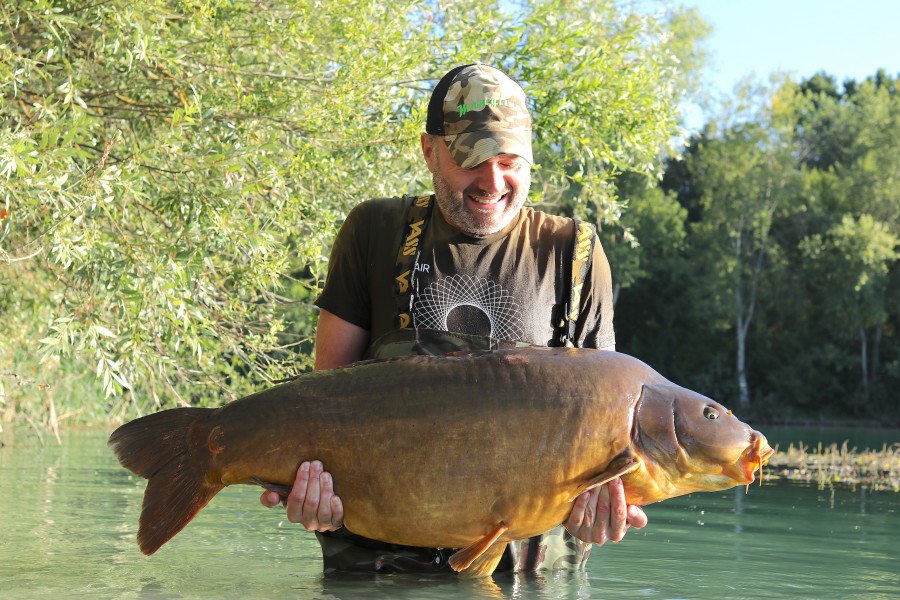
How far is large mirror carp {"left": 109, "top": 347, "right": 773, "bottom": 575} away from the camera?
327 cm

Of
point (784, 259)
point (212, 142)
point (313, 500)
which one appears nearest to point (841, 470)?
point (212, 142)

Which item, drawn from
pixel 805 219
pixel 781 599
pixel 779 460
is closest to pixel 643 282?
pixel 805 219

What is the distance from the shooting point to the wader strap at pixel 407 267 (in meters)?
3.77

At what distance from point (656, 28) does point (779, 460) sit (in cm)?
567

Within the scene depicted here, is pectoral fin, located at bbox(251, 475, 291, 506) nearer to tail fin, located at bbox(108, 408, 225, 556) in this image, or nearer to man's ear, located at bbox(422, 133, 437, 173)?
tail fin, located at bbox(108, 408, 225, 556)

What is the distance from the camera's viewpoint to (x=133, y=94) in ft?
25.7

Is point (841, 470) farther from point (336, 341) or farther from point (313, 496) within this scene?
point (313, 496)

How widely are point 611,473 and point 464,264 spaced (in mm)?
925

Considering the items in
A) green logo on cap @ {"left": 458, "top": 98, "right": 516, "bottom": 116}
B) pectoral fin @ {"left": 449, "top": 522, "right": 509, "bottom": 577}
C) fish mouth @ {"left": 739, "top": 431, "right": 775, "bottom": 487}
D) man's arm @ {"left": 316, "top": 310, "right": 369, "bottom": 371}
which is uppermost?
green logo on cap @ {"left": 458, "top": 98, "right": 516, "bottom": 116}

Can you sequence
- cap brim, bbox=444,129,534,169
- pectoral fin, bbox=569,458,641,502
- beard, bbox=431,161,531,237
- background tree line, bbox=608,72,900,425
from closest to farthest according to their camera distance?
pectoral fin, bbox=569,458,641,502
cap brim, bbox=444,129,534,169
beard, bbox=431,161,531,237
background tree line, bbox=608,72,900,425

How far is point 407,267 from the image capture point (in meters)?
3.80

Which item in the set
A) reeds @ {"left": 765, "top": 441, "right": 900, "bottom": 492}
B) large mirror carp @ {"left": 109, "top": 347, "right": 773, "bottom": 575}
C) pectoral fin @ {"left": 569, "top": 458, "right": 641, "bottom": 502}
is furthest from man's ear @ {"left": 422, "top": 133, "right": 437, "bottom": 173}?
reeds @ {"left": 765, "top": 441, "right": 900, "bottom": 492}

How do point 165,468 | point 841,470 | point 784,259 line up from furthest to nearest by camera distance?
point 784,259
point 841,470
point 165,468

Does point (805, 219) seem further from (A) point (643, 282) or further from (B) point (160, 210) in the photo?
(B) point (160, 210)
